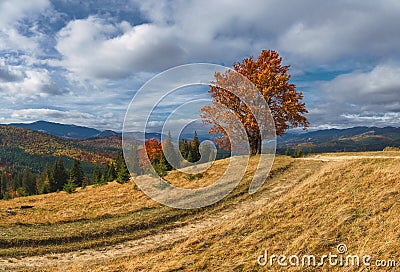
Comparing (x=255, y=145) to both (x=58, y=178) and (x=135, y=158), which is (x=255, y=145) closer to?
(x=135, y=158)

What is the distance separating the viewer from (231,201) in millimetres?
18094

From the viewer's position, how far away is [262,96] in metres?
28.1

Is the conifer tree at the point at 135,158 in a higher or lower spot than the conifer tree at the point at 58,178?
higher

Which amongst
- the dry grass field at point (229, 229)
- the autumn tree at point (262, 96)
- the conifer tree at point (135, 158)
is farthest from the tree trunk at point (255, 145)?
the conifer tree at point (135, 158)

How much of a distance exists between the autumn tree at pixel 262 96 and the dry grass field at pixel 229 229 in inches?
392

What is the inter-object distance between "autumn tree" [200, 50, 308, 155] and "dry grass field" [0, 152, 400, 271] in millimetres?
9964

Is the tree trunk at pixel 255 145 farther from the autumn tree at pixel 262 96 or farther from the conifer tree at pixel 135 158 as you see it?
the conifer tree at pixel 135 158

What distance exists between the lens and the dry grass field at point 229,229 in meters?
9.95

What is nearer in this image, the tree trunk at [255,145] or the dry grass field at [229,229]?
the dry grass field at [229,229]

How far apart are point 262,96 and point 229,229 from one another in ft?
59.7

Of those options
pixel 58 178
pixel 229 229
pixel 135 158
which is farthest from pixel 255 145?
Answer: pixel 58 178

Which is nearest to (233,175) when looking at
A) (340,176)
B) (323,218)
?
(340,176)

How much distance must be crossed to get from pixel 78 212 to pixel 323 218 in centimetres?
1646

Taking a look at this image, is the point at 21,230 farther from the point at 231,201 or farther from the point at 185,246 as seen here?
the point at 231,201
